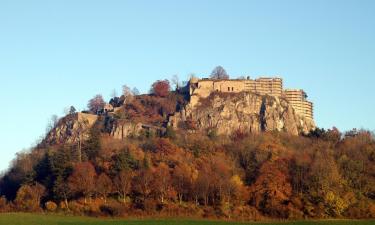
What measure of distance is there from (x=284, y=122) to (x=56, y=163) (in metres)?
64.1

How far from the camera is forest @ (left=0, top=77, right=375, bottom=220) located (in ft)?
248

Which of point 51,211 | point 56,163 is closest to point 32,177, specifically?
point 56,163

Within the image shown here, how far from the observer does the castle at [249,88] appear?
484 ft

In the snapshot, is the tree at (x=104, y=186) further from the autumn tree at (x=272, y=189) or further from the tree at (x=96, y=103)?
the tree at (x=96, y=103)

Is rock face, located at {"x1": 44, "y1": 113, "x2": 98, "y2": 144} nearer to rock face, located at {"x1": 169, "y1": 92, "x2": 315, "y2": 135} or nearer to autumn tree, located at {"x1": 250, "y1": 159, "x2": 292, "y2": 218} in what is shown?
rock face, located at {"x1": 169, "y1": 92, "x2": 315, "y2": 135}

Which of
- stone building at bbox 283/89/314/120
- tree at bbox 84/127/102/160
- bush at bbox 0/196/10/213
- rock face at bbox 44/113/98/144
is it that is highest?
stone building at bbox 283/89/314/120

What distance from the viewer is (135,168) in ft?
293

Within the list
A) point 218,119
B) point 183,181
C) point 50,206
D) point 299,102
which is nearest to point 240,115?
point 218,119

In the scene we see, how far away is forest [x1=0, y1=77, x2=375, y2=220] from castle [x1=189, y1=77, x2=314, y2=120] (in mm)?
44104

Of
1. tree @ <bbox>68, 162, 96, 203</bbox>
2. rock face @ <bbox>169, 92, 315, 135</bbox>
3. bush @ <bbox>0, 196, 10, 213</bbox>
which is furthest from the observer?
rock face @ <bbox>169, 92, 315, 135</bbox>

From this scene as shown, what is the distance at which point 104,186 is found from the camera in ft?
276

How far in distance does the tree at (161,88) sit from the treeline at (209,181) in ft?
178

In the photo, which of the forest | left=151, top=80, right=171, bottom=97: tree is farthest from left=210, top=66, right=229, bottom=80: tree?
the forest

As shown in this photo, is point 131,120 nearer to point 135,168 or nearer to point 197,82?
point 197,82
